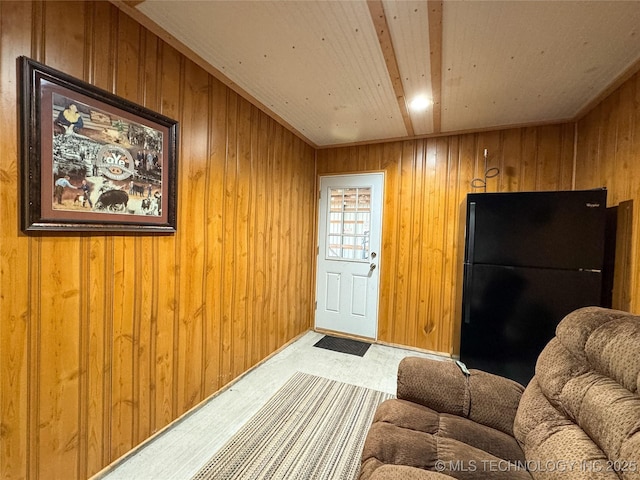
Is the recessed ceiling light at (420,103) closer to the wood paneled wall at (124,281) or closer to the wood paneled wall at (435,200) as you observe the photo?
the wood paneled wall at (435,200)

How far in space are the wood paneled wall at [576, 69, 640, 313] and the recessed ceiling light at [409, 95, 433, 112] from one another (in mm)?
1218

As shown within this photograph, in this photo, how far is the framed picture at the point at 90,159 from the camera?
111 cm

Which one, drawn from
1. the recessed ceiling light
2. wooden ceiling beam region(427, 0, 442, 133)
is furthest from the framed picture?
the recessed ceiling light

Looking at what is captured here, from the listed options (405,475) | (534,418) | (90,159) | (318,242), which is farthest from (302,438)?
(318,242)

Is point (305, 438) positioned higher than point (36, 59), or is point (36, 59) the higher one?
point (36, 59)

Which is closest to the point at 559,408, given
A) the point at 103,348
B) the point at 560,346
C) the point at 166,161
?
the point at 560,346

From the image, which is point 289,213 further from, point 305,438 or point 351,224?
point 305,438

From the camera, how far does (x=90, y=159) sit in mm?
1296

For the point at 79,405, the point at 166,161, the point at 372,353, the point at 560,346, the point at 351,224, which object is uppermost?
the point at 166,161

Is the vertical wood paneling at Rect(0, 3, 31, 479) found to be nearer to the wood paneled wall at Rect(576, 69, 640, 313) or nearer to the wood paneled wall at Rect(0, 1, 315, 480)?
the wood paneled wall at Rect(0, 1, 315, 480)

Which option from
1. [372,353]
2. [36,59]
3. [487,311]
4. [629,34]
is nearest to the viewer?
[36,59]

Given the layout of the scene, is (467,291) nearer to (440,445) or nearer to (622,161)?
(622,161)

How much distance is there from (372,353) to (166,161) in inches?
104

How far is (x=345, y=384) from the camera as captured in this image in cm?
234
